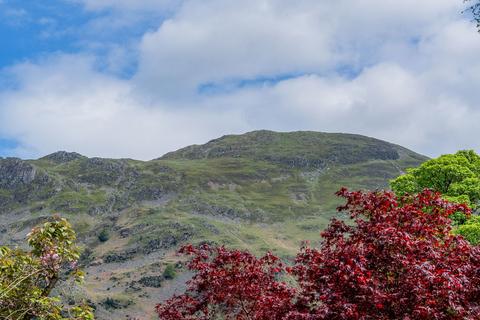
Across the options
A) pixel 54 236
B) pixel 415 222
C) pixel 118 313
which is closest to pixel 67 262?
pixel 54 236

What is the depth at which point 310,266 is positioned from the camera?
578 inches

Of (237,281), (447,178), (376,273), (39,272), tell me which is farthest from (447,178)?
(39,272)

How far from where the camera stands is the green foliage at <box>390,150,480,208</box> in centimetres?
4172

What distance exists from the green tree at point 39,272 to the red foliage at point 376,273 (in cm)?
A: 595

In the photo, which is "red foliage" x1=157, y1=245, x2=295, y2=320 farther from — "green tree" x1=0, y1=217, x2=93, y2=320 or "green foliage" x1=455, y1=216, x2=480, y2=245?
"green foliage" x1=455, y1=216, x2=480, y2=245

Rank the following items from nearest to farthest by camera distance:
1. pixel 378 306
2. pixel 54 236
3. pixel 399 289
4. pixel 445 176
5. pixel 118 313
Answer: pixel 378 306 → pixel 399 289 → pixel 54 236 → pixel 445 176 → pixel 118 313

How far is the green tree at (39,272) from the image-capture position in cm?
1214

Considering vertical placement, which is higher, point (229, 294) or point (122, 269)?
point (229, 294)

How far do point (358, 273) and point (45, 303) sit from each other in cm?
783

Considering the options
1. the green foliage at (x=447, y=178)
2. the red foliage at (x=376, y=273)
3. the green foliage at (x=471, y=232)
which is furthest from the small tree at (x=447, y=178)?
the red foliage at (x=376, y=273)

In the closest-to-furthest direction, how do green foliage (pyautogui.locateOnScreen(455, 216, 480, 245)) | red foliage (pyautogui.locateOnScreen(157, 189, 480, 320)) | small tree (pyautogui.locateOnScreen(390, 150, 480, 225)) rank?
red foliage (pyautogui.locateOnScreen(157, 189, 480, 320))
green foliage (pyautogui.locateOnScreen(455, 216, 480, 245))
small tree (pyautogui.locateOnScreen(390, 150, 480, 225))

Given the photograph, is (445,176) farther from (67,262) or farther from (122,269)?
(122,269)

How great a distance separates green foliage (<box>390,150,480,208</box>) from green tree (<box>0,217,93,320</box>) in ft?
113

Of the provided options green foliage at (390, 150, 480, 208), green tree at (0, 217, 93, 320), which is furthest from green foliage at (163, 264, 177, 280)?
green tree at (0, 217, 93, 320)
